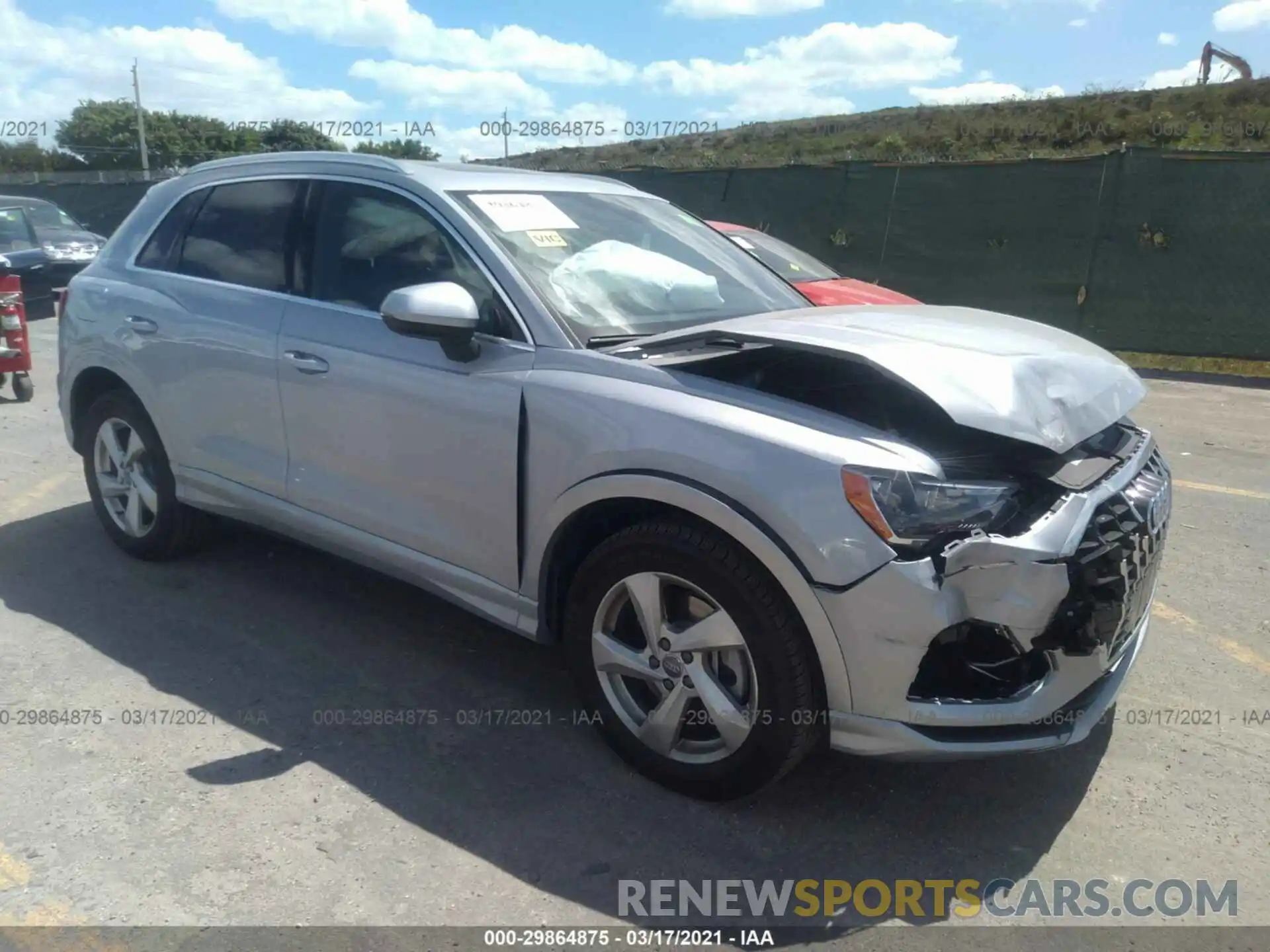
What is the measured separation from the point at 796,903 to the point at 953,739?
1.84 ft

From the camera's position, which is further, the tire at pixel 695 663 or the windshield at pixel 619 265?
the windshield at pixel 619 265

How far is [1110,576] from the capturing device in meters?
2.66

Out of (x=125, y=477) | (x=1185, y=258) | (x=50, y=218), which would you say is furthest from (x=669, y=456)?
(x=50, y=218)

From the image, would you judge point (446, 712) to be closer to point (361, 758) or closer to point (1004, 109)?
point (361, 758)

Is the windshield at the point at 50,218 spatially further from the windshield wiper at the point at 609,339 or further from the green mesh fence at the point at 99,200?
the windshield wiper at the point at 609,339

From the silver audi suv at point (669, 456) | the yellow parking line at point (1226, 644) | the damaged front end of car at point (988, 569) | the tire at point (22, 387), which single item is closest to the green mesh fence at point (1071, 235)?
the yellow parking line at point (1226, 644)

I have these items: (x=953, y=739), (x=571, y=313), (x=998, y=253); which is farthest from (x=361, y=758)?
(x=998, y=253)

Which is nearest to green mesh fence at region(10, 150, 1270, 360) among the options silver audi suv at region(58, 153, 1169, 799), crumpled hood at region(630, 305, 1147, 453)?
silver audi suv at region(58, 153, 1169, 799)

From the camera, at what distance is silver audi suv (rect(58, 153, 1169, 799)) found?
2.59m

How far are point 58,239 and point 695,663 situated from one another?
48.7 ft

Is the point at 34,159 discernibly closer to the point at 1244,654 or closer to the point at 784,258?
the point at 784,258

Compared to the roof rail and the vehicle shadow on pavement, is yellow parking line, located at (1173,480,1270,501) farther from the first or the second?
the roof rail

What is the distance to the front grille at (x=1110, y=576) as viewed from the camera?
8.56 feet

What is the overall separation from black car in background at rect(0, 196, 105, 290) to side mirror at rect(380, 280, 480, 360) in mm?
12333
